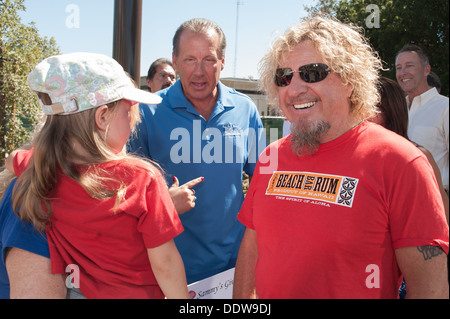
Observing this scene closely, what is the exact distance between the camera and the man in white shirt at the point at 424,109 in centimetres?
399

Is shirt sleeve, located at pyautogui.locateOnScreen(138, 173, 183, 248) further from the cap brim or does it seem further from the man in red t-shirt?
the man in red t-shirt

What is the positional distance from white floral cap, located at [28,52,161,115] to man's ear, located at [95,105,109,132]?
0.03m

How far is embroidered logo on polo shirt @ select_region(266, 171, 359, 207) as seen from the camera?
1521mm

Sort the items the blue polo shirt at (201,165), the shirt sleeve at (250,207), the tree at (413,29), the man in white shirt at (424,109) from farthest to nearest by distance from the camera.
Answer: the tree at (413,29)
the man in white shirt at (424,109)
the blue polo shirt at (201,165)
the shirt sleeve at (250,207)

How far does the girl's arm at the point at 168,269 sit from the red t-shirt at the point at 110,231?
4 cm

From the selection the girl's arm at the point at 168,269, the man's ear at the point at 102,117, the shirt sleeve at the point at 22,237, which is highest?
the man's ear at the point at 102,117

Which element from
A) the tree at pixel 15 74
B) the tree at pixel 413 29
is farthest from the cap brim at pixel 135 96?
the tree at pixel 413 29

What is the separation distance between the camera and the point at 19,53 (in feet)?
22.8

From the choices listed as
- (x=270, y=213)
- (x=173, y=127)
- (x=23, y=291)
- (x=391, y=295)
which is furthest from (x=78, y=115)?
(x=391, y=295)

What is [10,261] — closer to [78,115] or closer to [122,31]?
[78,115]

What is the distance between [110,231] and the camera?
137cm

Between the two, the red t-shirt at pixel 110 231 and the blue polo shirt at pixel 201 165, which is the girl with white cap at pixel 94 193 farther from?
the blue polo shirt at pixel 201 165

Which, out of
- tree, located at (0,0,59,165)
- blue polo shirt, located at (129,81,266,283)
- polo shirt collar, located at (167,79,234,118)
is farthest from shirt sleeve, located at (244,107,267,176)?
tree, located at (0,0,59,165)
